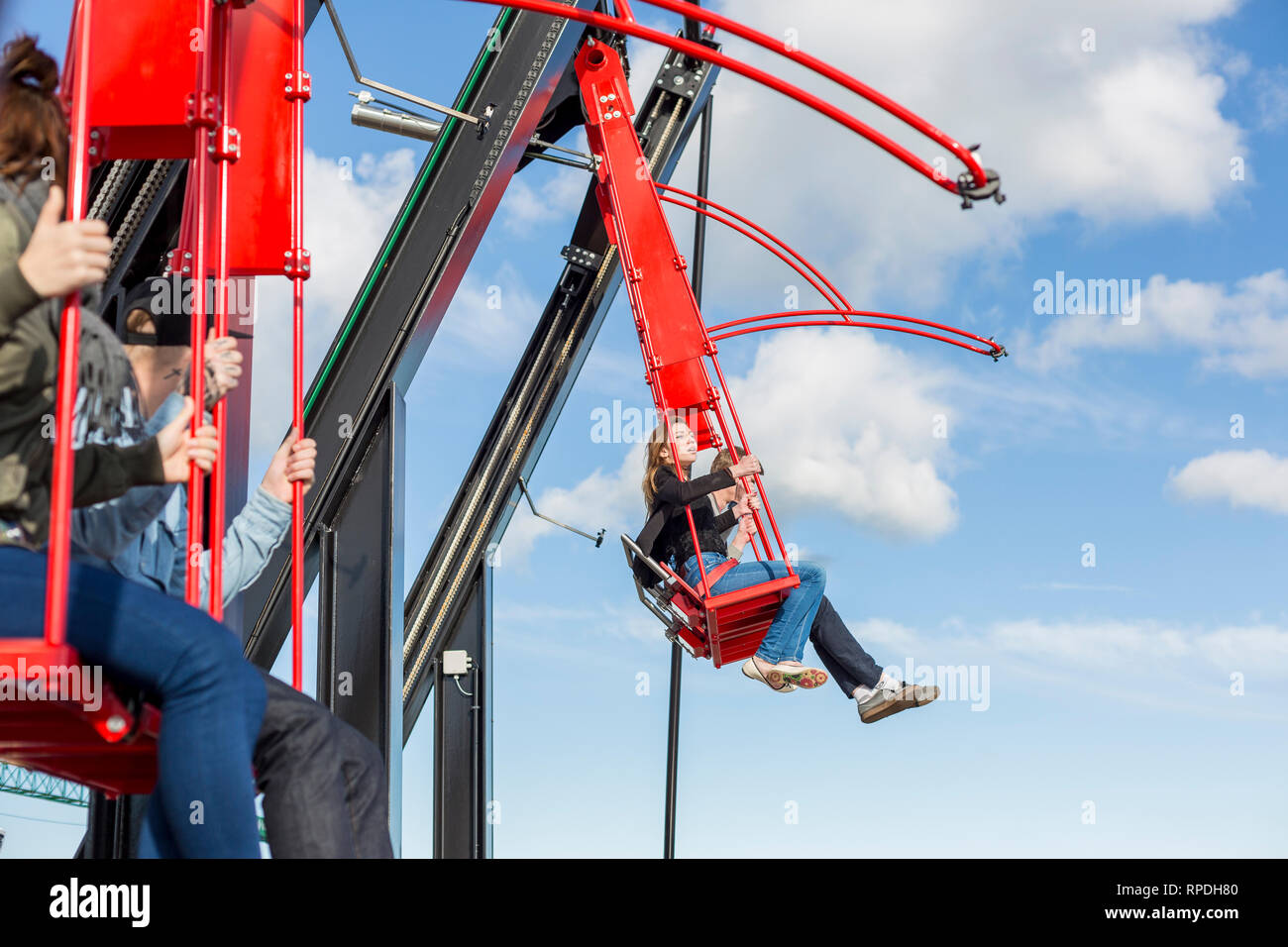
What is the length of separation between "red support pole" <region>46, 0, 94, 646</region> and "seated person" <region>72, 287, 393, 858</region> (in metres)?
0.39

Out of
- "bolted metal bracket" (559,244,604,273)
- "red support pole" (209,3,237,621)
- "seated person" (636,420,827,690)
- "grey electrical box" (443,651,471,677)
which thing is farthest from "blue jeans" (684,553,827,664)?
"red support pole" (209,3,237,621)

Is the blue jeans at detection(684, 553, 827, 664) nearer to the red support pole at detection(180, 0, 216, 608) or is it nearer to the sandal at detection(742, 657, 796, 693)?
the sandal at detection(742, 657, 796, 693)

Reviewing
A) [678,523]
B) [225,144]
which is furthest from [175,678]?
[678,523]

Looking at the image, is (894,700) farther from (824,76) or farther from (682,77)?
(824,76)

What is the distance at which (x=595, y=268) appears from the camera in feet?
19.5

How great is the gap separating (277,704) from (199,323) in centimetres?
66

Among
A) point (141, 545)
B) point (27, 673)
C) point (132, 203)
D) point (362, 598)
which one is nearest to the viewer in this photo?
point (27, 673)

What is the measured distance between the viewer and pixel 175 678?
188 cm

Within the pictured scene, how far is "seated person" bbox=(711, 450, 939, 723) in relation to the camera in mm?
5258

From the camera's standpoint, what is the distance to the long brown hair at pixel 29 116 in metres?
1.90

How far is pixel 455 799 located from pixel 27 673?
4.29 m

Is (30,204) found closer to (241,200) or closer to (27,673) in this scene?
(27,673)

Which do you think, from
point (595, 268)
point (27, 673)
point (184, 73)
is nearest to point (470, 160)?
point (595, 268)

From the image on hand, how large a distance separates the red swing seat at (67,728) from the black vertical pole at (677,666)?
4046 mm
